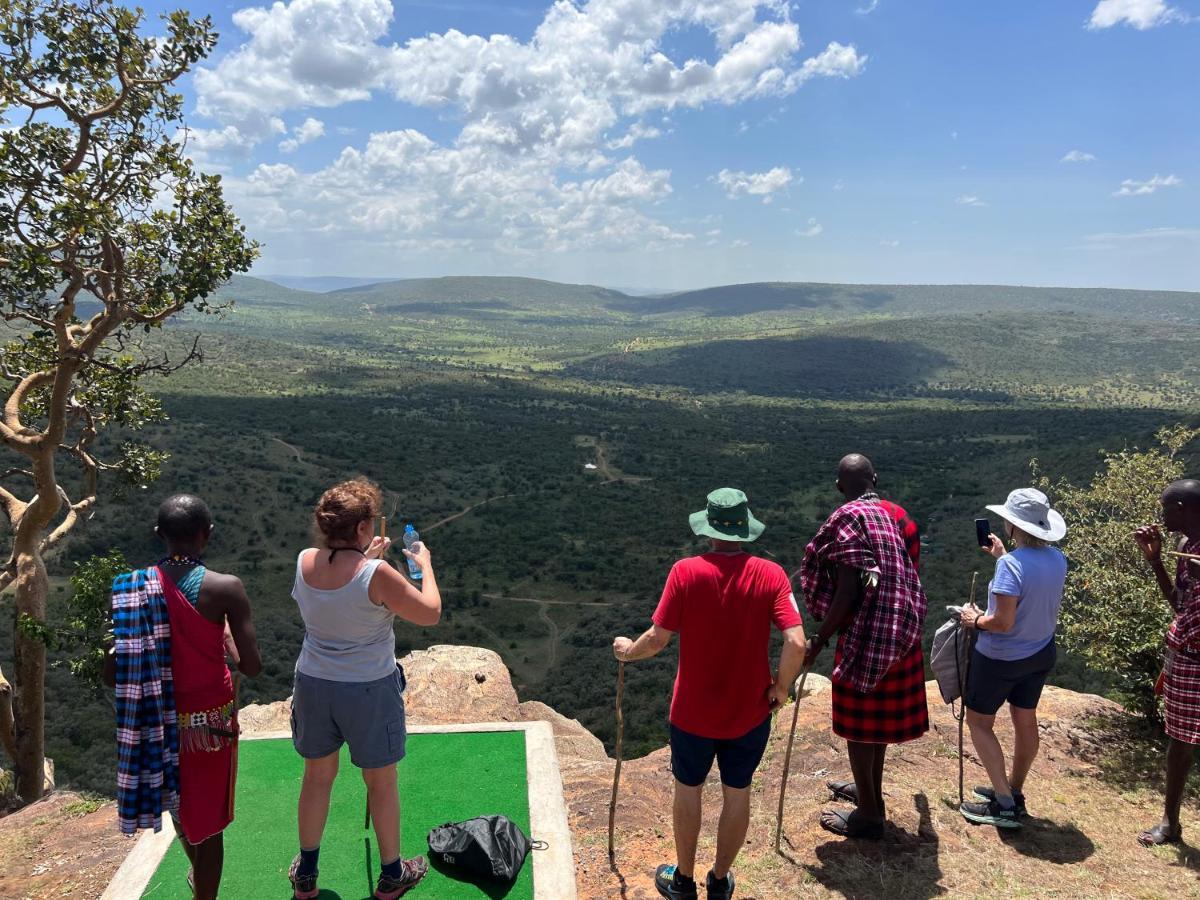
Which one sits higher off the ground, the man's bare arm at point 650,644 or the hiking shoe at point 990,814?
the man's bare arm at point 650,644

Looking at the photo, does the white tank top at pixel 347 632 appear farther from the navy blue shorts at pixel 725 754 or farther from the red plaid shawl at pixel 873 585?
the red plaid shawl at pixel 873 585

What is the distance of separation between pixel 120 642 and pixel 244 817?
87.4 inches

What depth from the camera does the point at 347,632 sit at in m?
3.09

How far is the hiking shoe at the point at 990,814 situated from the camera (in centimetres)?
431

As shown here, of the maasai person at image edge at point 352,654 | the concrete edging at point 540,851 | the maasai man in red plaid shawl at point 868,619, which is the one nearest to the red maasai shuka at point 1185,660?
the maasai man in red plaid shawl at point 868,619

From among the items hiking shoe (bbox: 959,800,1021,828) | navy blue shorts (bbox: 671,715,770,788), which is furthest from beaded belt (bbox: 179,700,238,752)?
hiking shoe (bbox: 959,800,1021,828)

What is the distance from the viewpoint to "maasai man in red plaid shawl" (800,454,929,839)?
371 centimetres

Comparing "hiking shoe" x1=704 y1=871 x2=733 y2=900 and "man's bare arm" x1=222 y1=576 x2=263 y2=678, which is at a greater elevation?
"man's bare arm" x1=222 y1=576 x2=263 y2=678

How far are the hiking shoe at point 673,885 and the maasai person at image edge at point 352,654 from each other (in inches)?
54.0

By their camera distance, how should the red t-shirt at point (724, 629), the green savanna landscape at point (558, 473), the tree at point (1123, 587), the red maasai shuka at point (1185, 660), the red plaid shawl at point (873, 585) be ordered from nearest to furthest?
the red t-shirt at point (724, 629) → the red plaid shawl at point (873, 585) → the red maasai shuka at point (1185, 660) → the tree at point (1123, 587) → the green savanna landscape at point (558, 473)

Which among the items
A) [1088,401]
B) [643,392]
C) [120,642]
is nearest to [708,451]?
[643,392]

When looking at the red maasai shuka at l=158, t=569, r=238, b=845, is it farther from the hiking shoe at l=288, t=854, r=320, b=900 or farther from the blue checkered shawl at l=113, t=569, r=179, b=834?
the hiking shoe at l=288, t=854, r=320, b=900

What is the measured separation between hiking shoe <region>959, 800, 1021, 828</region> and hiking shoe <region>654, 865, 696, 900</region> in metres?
1.96

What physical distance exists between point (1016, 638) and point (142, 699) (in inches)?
172
